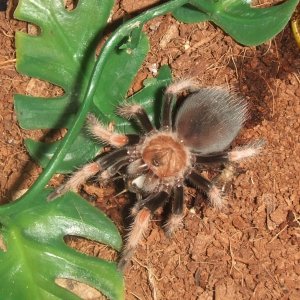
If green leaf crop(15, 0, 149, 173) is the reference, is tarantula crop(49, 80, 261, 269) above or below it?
below

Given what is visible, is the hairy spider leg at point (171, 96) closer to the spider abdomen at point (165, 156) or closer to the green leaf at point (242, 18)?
the spider abdomen at point (165, 156)

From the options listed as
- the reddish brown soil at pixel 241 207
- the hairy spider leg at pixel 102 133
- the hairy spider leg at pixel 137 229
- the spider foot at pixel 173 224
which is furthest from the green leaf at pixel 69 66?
the spider foot at pixel 173 224

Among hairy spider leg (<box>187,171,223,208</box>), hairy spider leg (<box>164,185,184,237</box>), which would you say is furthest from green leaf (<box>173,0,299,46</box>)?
hairy spider leg (<box>164,185,184,237</box>)

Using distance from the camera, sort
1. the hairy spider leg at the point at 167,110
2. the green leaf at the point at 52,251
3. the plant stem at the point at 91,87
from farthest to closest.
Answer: the hairy spider leg at the point at 167,110 < the green leaf at the point at 52,251 < the plant stem at the point at 91,87

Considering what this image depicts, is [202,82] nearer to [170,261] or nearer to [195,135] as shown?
[195,135]

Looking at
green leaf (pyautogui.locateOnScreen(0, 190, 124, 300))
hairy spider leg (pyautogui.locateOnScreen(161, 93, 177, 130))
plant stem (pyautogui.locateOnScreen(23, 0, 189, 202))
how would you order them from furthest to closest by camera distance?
1. hairy spider leg (pyautogui.locateOnScreen(161, 93, 177, 130))
2. green leaf (pyautogui.locateOnScreen(0, 190, 124, 300))
3. plant stem (pyautogui.locateOnScreen(23, 0, 189, 202))

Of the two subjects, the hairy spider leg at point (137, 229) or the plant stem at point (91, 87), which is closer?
the plant stem at point (91, 87)

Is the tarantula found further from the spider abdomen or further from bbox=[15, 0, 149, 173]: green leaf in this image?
bbox=[15, 0, 149, 173]: green leaf
